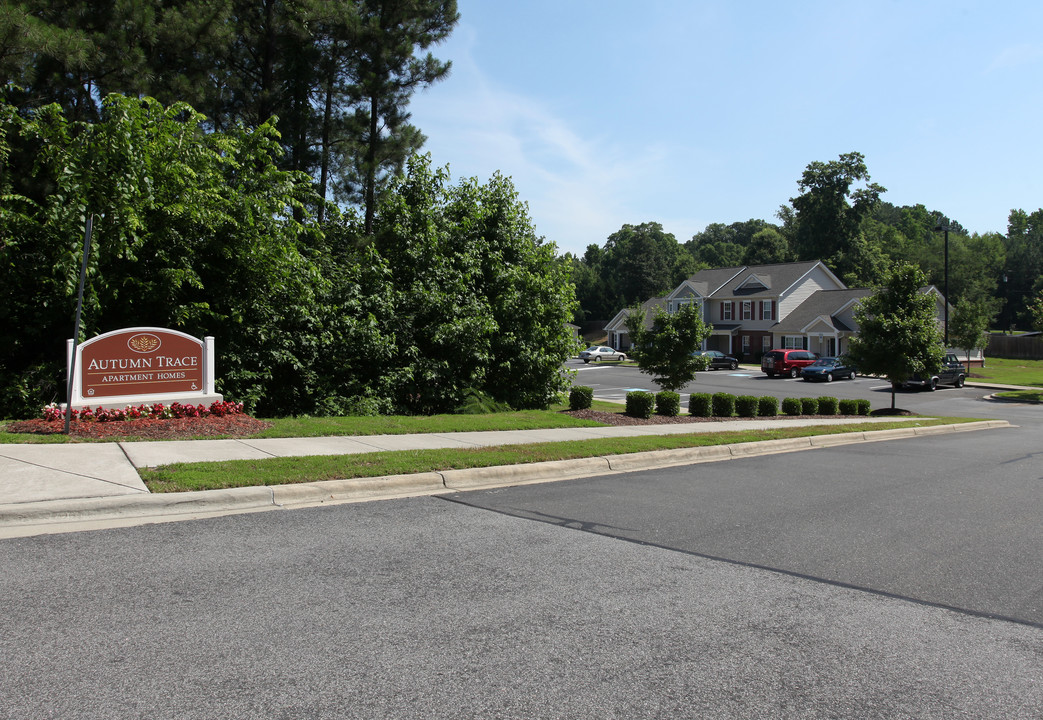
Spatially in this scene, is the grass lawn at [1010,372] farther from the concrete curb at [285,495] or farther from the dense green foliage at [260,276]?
the concrete curb at [285,495]

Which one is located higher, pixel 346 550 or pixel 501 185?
pixel 501 185

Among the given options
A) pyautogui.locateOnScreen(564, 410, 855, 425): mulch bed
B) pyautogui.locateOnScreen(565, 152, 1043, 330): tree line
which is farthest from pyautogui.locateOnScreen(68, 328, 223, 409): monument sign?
pyautogui.locateOnScreen(565, 152, 1043, 330): tree line

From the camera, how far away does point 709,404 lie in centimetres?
1939

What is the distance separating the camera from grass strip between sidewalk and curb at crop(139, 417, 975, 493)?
721cm

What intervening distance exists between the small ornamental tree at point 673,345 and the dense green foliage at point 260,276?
4995 millimetres

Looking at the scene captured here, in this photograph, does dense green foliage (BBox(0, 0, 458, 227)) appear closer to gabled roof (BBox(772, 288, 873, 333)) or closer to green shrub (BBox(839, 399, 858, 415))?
green shrub (BBox(839, 399, 858, 415))

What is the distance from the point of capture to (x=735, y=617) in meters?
4.54

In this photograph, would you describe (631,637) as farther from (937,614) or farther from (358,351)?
(358,351)

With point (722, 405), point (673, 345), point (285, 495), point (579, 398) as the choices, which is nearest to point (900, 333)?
point (673, 345)

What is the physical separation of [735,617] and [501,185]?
51.3 feet

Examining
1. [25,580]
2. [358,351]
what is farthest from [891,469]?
[25,580]

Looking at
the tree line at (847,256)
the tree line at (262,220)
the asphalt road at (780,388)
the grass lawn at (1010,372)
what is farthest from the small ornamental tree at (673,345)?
the tree line at (847,256)

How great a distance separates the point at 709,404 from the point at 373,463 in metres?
12.7

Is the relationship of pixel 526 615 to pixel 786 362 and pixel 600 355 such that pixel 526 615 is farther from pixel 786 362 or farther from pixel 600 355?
pixel 600 355
